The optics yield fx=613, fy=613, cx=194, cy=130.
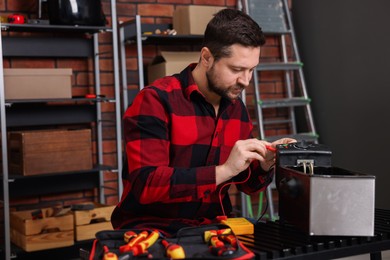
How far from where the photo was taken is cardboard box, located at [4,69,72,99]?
10.6 ft

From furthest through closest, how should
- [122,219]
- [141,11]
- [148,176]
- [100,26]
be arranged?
[141,11], [100,26], [122,219], [148,176]

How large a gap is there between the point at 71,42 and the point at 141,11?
1.73 ft

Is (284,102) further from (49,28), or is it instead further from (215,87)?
(215,87)

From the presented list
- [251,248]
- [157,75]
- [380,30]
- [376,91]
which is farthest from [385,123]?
[251,248]

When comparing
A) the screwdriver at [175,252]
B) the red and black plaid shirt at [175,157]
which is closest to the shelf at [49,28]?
the red and black plaid shirt at [175,157]

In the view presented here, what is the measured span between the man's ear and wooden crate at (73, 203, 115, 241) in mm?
1607

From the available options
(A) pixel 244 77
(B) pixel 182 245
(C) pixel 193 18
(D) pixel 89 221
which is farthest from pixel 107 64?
(B) pixel 182 245

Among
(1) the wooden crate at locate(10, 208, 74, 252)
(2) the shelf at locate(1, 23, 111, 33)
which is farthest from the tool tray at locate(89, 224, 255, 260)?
(2) the shelf at locate(1, 23, 111, 33)

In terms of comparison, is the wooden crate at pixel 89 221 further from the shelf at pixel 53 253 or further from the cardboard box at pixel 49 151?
the cardboard box at pixel 49 151

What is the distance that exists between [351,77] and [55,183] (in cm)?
193

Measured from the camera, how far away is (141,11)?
3875 millimetres

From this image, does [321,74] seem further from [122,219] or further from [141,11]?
[122,219]

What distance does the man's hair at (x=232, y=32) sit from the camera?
6.12 ft

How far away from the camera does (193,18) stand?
3.68 metres
